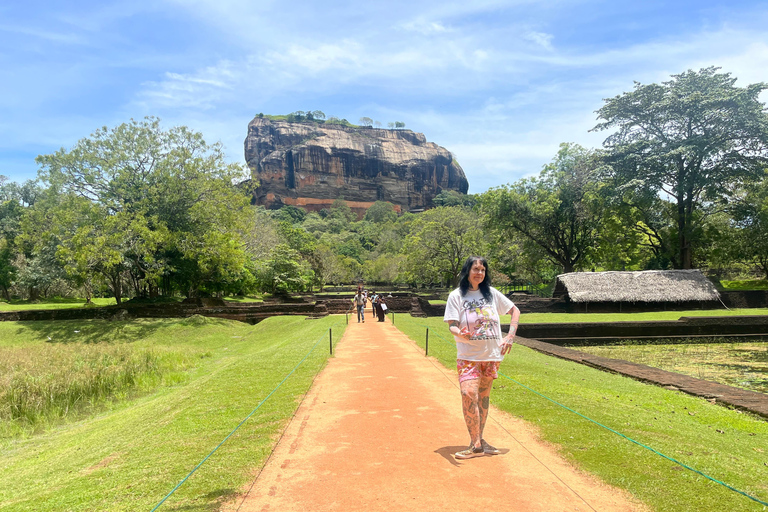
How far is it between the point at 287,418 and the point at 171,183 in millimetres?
23220

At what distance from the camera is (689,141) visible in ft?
105

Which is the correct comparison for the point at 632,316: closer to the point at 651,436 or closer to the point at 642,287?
the point at 642,287

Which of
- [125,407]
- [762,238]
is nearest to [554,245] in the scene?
[762,238]

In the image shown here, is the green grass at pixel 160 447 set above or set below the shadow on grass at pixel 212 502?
below

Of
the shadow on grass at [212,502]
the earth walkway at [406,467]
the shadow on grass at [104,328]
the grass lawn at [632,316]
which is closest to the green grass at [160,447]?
the shadow on grass at [212,502]

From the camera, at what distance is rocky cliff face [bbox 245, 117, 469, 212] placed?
474ft

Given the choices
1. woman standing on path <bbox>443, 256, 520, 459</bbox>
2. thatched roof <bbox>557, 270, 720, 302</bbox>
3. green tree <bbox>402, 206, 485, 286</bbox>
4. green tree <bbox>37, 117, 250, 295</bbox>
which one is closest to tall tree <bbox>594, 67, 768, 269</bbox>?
thatched roof <bbox>557, 270, 720, 302</bbox>

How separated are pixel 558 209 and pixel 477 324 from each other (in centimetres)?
3531

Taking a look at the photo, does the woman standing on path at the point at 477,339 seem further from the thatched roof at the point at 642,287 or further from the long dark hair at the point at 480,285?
the thatched roof at the point at 642,287

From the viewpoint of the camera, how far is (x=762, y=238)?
30.9 m

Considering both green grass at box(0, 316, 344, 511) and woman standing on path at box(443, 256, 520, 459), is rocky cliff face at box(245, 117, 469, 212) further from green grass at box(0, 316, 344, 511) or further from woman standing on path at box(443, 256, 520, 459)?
woman standing on path at box(443, 256, 520, 459)

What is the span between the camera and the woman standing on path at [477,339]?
4473mm

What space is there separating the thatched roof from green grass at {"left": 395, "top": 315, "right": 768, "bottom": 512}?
820 inches

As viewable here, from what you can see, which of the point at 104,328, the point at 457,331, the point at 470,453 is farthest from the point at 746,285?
the point at 104,328
